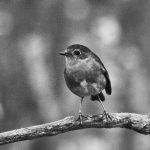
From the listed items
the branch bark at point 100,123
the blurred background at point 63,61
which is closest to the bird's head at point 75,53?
the branch bark at point 100,123

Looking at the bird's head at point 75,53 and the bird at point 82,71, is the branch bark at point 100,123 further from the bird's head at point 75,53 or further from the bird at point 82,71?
the bird's head at point 75,53

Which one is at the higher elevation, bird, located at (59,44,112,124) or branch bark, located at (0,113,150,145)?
bird, located at (59,44,112,124)

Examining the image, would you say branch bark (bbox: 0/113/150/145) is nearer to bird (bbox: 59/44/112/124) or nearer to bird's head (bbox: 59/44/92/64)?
bird (bbox: 59/44/112/124)

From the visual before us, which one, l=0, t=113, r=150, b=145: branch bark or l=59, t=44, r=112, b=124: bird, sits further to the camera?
l=59, t=44, r=112, b=124: bird

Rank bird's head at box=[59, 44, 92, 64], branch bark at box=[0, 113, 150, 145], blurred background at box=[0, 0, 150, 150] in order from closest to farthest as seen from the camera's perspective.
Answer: branch bark at box=[0, 113, 150, 145], bird's head at box=[59, 44, 92, 64], blurred background at box=[0, 0, 150, 150]

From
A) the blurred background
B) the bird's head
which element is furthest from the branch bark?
the blurred background

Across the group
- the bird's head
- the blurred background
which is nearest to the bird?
the bird's head

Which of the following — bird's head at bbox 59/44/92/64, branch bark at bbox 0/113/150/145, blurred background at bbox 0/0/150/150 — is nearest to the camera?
branch bark at bbox 0/113/150/145

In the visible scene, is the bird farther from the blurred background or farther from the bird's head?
the blurred background
